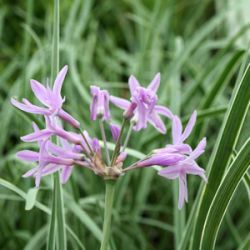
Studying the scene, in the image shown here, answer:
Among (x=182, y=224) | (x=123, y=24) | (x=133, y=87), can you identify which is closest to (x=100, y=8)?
(x=123, y=24)

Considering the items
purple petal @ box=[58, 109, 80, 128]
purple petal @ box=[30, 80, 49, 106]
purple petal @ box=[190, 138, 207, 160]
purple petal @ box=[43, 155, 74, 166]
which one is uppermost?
purple petal @ box=[30, 80, 49, 106]

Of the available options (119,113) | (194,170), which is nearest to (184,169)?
(194,170)

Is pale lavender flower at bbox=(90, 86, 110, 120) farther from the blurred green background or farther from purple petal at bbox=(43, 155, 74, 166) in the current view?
the blurred green background

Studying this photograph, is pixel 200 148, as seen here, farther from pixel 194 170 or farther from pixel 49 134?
pixel 49 134

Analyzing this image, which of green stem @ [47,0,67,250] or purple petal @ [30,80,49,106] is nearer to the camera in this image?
purple petal @ [30,80,49,106]

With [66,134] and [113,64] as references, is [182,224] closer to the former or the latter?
[66,134]

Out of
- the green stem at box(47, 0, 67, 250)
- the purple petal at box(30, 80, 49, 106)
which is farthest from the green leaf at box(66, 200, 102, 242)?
the purple petal at box(30, 80, 49, 106)

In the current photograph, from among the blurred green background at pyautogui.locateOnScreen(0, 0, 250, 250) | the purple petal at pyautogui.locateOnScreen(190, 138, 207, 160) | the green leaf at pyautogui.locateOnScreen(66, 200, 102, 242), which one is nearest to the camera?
the purple petal at pyautogui.locateOnScreen(190, 138, 207, 160)
